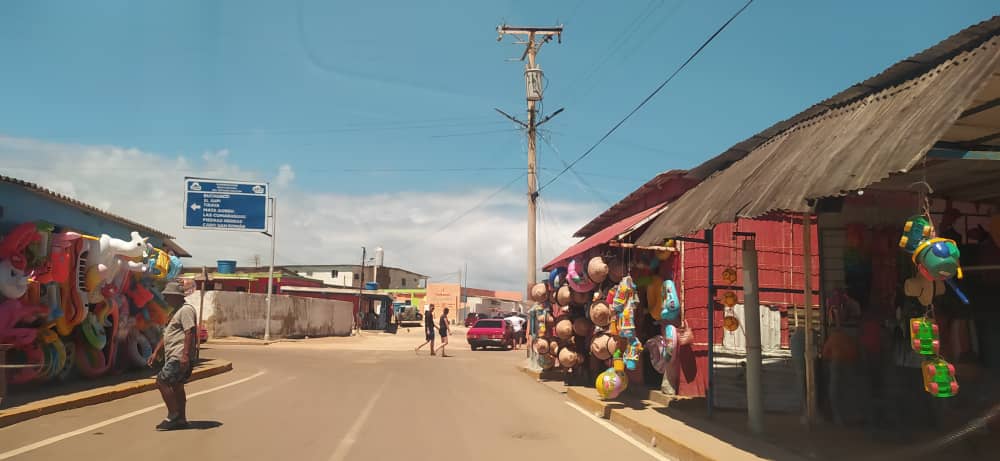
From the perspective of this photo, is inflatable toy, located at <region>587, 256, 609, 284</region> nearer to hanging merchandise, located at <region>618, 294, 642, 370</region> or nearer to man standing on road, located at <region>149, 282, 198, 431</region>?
hanging merchandise, located at <region>618, 294, 642, 370</region>

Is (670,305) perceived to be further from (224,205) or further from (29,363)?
(224,205)

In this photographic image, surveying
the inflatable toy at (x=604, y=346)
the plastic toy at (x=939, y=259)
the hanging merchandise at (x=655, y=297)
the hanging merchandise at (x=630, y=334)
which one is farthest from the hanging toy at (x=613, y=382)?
the plastic toy at (x=939, y=259)

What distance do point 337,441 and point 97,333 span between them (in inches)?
313

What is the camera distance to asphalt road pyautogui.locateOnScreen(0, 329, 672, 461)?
7953mm

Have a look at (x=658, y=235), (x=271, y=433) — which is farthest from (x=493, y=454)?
(x=658, y=235)

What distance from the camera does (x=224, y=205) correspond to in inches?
1195

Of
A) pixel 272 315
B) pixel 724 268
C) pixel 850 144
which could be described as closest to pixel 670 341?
pixel 724 268

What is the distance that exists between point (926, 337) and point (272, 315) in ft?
126

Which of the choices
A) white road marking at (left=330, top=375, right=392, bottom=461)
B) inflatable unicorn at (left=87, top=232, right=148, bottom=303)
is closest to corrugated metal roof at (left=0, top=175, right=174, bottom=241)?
inflatable unicorn at (left=87, top=232, right=148, bottom=303)

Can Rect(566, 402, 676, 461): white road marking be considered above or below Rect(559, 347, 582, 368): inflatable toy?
below

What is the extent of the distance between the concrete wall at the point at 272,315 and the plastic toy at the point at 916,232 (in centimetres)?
2893

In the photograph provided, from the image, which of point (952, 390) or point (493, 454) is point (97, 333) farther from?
point (952, 390)

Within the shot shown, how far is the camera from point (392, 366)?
2212 centimetres

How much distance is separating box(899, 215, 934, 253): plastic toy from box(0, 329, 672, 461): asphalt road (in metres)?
3.86
